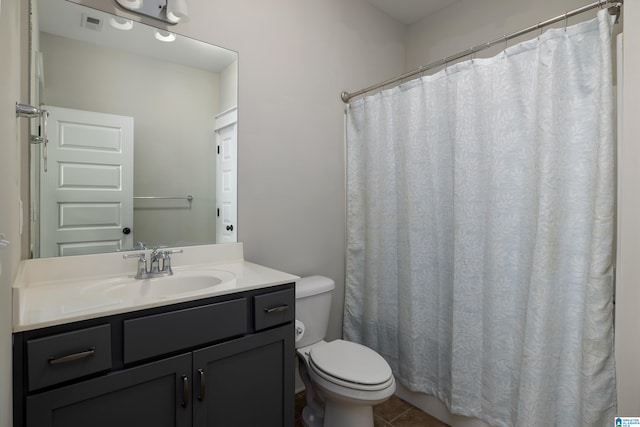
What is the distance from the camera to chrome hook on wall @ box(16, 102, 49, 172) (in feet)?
3.32

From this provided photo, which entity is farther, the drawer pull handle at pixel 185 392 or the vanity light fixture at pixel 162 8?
the vanity light fixture at pixel 162 8

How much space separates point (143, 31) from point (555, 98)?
72.2 inches

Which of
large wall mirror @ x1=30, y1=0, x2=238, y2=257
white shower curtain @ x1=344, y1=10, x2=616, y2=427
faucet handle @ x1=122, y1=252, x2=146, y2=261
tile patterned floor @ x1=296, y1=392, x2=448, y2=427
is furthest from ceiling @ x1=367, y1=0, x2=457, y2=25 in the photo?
tile patterned floor @ x1=296, y1=392, x2=448, y2=427

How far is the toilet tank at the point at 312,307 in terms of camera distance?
1.80 meters

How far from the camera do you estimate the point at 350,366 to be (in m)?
→ 1.54

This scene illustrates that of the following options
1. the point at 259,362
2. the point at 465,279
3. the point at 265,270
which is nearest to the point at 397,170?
the point at 465,279

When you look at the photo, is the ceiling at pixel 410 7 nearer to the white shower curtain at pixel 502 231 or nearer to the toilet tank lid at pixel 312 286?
the white shower curtain at pixel 502 231

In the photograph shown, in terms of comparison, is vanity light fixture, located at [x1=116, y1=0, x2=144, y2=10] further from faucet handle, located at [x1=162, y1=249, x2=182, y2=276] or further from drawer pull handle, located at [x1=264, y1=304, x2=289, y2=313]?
drawer pull handle, located at [x1=264, y1=304, x2=289, y2=313]

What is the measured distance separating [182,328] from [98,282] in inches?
19.9

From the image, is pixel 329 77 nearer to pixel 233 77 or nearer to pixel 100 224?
pixel 233 77

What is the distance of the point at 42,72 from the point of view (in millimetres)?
1350

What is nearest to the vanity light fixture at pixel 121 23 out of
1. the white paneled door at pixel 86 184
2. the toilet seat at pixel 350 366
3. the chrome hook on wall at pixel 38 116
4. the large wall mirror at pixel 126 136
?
the large wall mirror at pixel 126 136

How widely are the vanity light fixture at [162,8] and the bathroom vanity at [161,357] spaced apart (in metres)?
1.22

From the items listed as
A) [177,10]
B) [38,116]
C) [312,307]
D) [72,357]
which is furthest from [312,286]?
[177,10]
